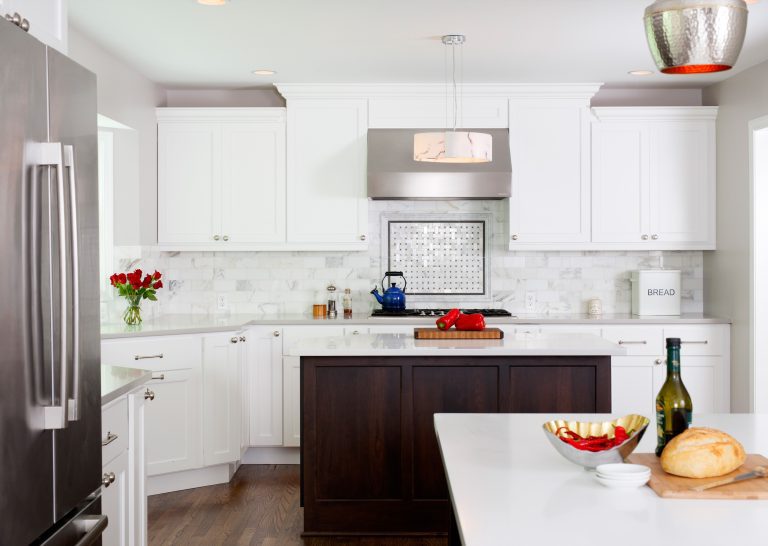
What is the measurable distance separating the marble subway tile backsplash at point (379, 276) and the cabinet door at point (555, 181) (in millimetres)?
324

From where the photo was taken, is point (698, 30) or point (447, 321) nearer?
point (698, 30)

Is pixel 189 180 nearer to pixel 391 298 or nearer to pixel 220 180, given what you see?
pixel 220 180

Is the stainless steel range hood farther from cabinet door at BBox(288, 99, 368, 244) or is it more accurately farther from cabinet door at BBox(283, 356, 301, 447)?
cabinet door at BBox(283, 356, 301, 447)

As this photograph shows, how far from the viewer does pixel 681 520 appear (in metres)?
1.48

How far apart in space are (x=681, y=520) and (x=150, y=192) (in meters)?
4.56

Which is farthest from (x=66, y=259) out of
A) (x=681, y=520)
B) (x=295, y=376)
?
(x=295, y=376)

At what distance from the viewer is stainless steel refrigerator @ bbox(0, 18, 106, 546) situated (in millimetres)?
1616

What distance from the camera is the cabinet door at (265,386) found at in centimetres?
525

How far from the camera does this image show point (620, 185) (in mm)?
5547

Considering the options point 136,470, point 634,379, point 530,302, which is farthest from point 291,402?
point 136,470

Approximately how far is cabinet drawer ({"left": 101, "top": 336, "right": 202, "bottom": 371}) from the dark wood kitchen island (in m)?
1.12

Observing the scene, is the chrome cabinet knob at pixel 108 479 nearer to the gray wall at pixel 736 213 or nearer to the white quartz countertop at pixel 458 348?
the white quartz countertop at pixel 458 348

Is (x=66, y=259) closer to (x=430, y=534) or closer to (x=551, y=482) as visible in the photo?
(x=551, y=482)

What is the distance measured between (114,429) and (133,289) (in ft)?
7.47
